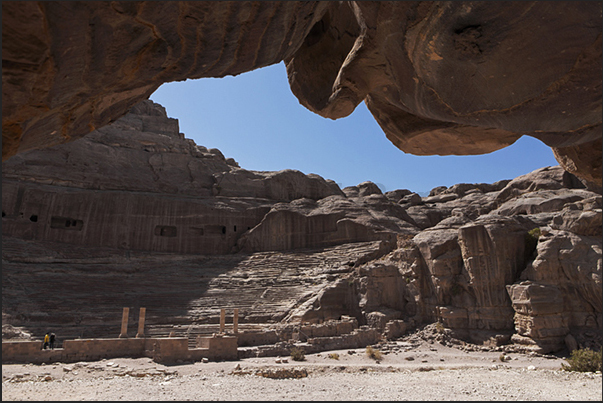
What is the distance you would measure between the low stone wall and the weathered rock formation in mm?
14230

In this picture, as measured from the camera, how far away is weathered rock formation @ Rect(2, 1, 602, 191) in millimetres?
2629

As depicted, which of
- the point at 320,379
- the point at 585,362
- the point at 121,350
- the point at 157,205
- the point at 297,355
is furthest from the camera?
the point at 157,205

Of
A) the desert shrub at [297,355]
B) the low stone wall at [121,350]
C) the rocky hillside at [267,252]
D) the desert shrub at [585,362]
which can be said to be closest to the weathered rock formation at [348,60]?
the desert shrub at [585,362]

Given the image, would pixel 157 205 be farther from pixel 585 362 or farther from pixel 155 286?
pixel 585 362

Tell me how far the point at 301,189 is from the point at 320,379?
1235 inches

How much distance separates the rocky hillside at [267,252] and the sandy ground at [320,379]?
336 centimetres

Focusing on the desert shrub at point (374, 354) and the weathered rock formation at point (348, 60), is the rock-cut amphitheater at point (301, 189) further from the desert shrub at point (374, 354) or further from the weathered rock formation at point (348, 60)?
the desert shrub at point (374, 354)

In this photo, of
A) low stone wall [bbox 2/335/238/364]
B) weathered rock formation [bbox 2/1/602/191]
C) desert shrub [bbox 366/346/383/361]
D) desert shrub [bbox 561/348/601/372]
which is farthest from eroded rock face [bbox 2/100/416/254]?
weathered rock formation [bbox 2/1/602/191]

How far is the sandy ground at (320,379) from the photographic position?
10312 millimetres

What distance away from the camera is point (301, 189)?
43812 millimetres

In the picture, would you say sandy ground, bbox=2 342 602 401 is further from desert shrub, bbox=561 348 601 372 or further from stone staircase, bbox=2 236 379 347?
stone staircase, bbox=2 236 379 347

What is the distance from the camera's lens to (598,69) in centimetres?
417

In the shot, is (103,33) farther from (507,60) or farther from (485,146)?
(485,146)

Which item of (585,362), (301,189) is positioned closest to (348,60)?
(585,362)
